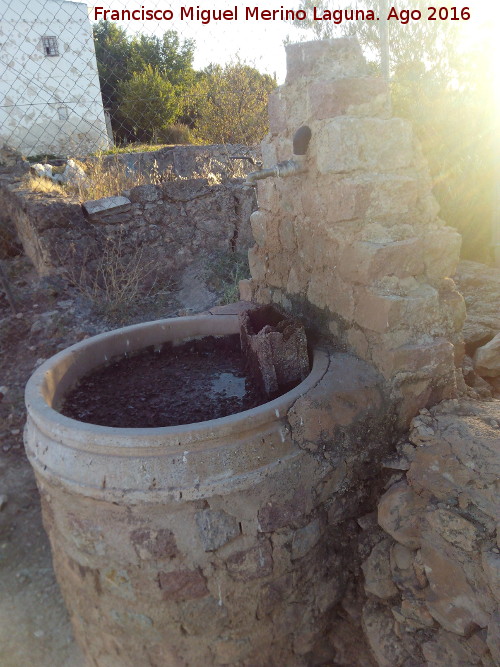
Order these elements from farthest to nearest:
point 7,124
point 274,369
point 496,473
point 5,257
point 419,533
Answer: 1. point 7,124
2. point 5,257
3. point 274,369
4. point 419,533
5. point 496,473

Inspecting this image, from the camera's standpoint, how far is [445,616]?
1.72 meters

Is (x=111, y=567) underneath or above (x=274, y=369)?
underneath

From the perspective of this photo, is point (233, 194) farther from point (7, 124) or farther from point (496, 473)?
point (7, 124)

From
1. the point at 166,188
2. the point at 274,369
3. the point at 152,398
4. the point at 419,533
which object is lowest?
the point at 419,533

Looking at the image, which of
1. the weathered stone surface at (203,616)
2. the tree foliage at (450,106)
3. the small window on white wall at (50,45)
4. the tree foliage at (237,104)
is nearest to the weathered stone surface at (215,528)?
the weathered stone surface at (203,616)

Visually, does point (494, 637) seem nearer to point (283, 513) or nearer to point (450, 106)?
point (283, 513)

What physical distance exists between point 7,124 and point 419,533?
13846 millimetres

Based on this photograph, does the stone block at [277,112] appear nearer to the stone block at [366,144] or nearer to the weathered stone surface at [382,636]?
the stone block at [366,144]

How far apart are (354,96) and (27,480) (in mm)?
3035

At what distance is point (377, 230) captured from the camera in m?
2.08

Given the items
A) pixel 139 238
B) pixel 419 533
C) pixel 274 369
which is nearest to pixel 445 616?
pixel 419 533

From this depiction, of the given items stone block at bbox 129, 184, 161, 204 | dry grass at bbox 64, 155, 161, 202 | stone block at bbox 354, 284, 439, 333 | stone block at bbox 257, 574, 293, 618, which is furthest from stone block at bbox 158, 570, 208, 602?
dry grass at bbox 64, 155, 161, 202

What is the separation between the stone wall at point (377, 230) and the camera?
2.04m

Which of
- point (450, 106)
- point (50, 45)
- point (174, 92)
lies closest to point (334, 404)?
point (450, 106)
